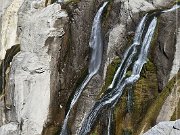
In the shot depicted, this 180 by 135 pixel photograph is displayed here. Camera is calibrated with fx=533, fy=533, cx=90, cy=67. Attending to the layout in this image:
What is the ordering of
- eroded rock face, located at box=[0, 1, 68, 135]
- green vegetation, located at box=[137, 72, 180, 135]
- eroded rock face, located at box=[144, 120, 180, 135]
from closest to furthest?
eroded rock face, located at box=[144, 120, 180, 135] → green vegetation, located at box=[137, 72, 180, 135] → eroded rock face, located at box=[0, 1, 68, 135]

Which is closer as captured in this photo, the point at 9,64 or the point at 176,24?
the point at 176,24

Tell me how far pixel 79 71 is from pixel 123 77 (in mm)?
3230

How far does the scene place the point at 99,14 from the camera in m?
25.1

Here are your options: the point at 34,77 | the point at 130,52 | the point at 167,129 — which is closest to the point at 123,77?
the point at 130,52

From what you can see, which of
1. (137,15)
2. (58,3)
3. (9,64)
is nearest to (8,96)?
(9,64)

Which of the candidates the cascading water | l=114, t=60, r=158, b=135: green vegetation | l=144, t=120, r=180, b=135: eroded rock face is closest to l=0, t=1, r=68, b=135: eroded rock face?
the cascading water

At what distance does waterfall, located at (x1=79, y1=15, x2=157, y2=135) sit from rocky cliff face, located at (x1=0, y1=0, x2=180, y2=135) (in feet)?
0.96

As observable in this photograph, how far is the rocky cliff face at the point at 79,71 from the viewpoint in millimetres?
20297

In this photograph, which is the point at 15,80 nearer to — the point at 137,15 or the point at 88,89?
the point at 88,89

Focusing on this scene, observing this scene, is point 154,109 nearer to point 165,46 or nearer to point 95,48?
point 165,46

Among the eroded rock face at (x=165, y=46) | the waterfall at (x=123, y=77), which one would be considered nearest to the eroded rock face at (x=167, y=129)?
the waterfall at (x=123, y=77)

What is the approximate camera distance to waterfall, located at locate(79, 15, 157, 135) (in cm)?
2100

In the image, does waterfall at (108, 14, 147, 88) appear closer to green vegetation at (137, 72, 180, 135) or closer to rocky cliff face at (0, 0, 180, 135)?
rocky cliff face at (0, 0, 180, 135)

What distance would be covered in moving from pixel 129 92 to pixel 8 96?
638cm
